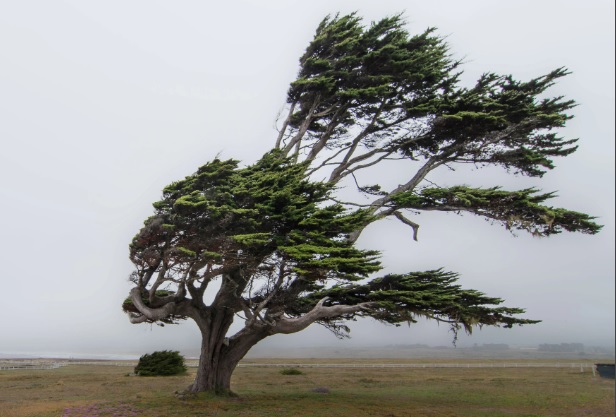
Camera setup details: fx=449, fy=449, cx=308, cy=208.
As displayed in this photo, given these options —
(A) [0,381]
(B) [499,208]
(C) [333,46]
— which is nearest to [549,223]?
(B) [499,208]

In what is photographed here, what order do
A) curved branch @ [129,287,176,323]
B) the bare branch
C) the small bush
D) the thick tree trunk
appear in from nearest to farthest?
1. curved branch @ [129,287,176,323]
2. the thick tree trunk
3. the bare branch
4. the small bush

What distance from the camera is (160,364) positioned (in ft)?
107

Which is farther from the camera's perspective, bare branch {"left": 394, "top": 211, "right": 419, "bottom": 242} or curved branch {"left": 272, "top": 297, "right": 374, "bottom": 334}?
bare branch {"left": 394, "top": 211, "right": 419, "bottom": 242}

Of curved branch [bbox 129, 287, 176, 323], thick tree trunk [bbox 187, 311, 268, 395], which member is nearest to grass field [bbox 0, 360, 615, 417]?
thick tree trunk [bbox 187, 311, 268, 395]

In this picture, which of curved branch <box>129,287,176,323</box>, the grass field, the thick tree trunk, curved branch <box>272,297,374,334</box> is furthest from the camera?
the thick tree trunk

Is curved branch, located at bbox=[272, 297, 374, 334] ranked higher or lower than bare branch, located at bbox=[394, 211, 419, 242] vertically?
lower

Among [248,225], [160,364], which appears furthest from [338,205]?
[160,364]

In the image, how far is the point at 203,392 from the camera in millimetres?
18594

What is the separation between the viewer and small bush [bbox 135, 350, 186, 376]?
32.3 meters

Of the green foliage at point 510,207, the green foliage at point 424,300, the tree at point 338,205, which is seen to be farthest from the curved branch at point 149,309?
the green foliage at point 510,207

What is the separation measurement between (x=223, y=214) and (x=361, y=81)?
30.3ft

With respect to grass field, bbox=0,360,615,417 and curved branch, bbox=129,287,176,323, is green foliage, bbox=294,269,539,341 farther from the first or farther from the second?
curved branch, bbox=129,287,176,323

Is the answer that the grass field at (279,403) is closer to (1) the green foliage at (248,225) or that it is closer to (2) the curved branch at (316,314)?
(2) the curved branch at (316,314)

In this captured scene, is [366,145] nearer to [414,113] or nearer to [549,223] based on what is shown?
[414,113]
